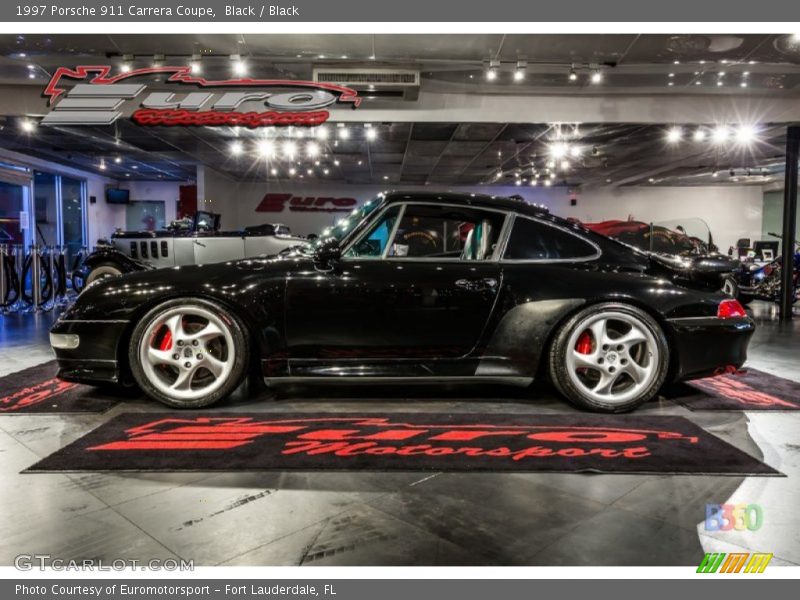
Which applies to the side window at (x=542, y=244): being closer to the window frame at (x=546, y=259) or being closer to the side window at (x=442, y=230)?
the window frame at (x=546, y=259)

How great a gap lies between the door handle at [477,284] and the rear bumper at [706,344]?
41.4 inches

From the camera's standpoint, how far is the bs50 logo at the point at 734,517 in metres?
1.86

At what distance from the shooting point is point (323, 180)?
18109 millimetres

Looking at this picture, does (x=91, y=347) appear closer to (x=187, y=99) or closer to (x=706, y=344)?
(x=706, y=344)

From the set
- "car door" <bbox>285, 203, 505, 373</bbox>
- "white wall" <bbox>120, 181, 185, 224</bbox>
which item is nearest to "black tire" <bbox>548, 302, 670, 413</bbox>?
"car door" <bbox>285, 203, 505, 373</bbox>

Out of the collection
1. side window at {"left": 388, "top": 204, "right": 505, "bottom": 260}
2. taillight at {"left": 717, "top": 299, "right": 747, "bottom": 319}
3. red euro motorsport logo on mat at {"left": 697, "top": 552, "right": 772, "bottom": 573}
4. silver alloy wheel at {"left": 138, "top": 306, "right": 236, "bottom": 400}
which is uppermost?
side window at {"left": 388, "top": 204, "right": 505, "bottom": 260}

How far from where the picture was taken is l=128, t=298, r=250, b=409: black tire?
3.13m

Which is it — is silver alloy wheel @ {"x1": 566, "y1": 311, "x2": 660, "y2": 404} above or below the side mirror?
below

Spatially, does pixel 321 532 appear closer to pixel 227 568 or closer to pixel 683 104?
pixel 227 568

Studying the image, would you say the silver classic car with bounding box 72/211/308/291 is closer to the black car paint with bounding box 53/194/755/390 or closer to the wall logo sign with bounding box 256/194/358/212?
the black car paint with bounding box 53/194/755/390

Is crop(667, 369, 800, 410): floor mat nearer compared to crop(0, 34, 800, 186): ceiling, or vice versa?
crop(667, 369, 800, 410): floor mat

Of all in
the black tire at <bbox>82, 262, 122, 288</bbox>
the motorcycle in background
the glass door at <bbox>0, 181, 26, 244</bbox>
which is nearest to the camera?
the black tire at <bbox>82, 262, 122, 288</bbox>

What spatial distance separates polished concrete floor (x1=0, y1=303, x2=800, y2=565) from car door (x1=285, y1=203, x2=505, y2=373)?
38.1 inches

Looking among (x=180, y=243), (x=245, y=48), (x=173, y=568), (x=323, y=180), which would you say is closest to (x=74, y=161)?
(x=323, y=180)
